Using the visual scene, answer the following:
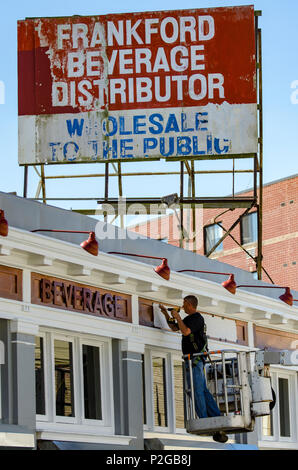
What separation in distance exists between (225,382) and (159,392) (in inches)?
75.1

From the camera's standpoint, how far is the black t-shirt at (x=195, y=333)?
56.2 ft

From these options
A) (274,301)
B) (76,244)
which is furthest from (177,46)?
(76,244)

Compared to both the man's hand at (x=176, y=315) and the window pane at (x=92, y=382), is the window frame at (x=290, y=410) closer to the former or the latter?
the man's hand at (x=176, y=315)

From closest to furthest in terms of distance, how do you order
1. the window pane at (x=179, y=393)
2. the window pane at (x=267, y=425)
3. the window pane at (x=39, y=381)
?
1. the window pane at (x=39, y=381)
2. the window pane at (x=179, y=393)
3. the window pane at (x=267, y=425)

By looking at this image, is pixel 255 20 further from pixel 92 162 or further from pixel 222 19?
pixel 92 162

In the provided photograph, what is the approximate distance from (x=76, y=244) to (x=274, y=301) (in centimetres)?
578

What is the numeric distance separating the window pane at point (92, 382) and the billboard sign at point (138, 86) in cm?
679

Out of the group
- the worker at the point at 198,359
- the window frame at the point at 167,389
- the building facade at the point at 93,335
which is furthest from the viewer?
the window frame at the point at 167,389

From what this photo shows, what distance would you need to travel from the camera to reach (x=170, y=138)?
2308 cm

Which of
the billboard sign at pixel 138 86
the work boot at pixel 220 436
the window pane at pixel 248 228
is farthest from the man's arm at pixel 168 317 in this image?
the window pane at pixel 248 228

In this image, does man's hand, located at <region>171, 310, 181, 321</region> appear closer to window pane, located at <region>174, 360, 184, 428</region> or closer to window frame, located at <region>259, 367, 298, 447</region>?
window pane, located at <region>174, 360, 184, 428</region>

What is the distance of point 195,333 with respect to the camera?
17234 millimetres

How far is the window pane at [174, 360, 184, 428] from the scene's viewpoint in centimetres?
1897
